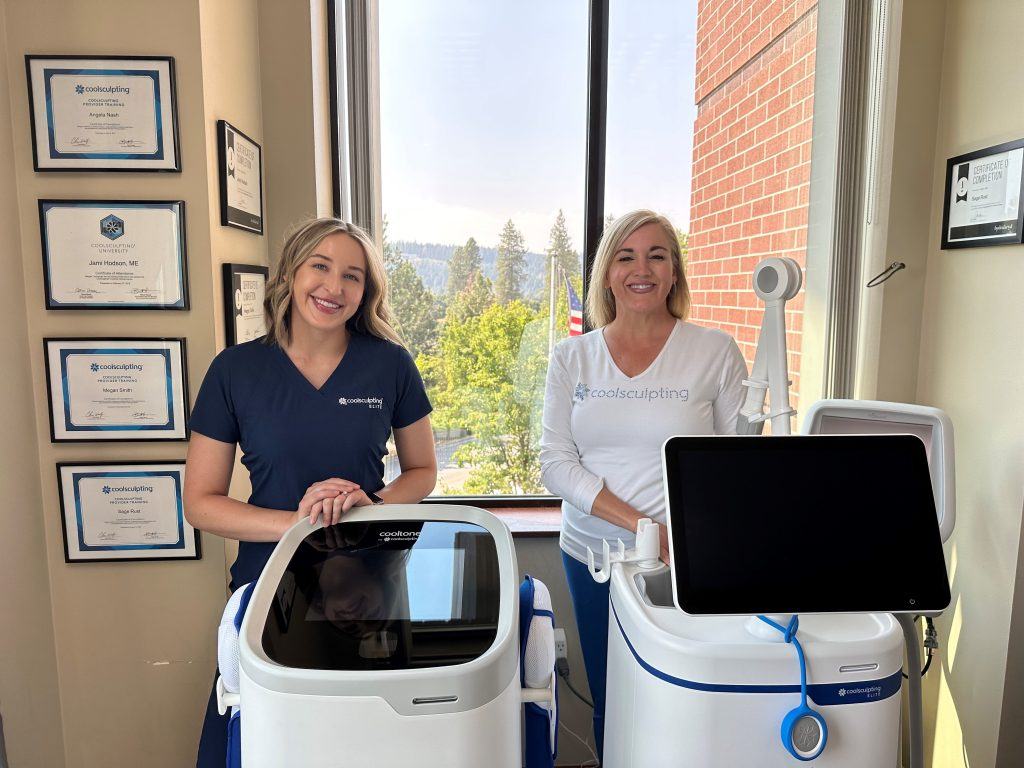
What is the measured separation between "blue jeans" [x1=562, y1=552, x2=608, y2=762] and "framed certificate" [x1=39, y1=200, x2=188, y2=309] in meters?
1.24

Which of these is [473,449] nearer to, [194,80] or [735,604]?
[194,80]

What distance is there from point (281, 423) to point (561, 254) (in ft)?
4.96

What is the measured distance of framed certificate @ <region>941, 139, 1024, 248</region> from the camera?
1.63 metres

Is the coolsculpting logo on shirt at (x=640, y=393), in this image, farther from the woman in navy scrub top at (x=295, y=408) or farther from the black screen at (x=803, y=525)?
the black screen at (x=803, y=525)

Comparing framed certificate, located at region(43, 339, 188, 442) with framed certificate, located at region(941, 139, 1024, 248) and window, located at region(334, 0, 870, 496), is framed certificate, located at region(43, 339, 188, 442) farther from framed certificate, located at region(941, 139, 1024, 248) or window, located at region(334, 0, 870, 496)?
framed certificate, located at region(941, 139, 1024, 248)

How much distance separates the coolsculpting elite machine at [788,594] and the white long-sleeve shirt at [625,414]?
60 cm

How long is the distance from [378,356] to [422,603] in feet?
2.43

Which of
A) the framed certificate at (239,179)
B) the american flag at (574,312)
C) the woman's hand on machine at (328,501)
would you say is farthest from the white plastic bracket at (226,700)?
the american flag at (574,312)

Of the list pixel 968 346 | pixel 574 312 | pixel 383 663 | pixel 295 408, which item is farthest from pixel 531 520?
pixel 383 663

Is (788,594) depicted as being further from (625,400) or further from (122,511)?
(122,511)

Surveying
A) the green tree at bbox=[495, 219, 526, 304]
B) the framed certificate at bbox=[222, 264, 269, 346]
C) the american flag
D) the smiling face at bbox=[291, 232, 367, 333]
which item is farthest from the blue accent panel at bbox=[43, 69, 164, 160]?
the american flag

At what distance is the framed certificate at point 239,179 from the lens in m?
1.81

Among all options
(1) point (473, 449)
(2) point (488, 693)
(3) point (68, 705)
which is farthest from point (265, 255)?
(2) point (488, 693)

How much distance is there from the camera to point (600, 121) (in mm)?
2570
